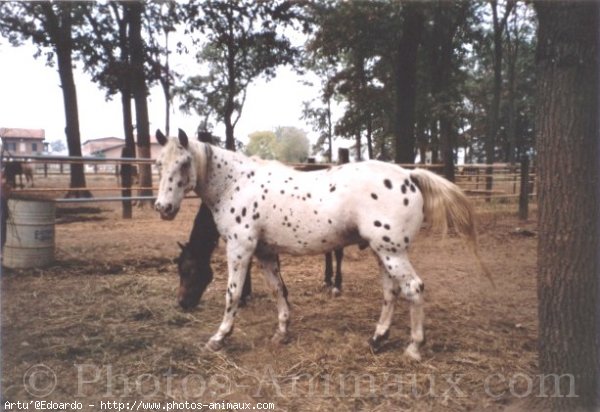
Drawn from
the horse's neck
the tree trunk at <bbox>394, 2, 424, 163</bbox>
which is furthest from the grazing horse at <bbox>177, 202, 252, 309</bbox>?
the tree trunk at <bbox>394, 2, 424, 163</bbox>

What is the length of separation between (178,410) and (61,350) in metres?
1.35

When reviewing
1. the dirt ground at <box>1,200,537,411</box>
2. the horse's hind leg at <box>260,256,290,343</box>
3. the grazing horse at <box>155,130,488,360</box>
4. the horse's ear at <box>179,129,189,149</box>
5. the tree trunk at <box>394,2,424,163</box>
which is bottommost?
the dirt ground at <box>1,200,537,411</box>

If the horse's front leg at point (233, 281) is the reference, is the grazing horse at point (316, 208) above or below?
above

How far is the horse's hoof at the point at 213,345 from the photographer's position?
11.2ft

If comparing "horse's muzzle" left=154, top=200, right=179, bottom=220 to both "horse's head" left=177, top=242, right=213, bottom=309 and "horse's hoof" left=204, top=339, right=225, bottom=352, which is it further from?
"horse's hoof" left=204, top=339, right=225, bottom=352

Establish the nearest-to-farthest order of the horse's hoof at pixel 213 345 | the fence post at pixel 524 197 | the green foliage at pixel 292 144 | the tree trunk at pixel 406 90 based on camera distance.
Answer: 1. the horse's hoof at pixel 213 345
2. the tree trunk at pixel 406 90
3. the fence post at pixel 524 197
4. the green foliage at pixel 292 144

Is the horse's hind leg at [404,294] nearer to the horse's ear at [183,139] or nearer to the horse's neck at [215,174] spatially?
the horse's neck at [215,174]

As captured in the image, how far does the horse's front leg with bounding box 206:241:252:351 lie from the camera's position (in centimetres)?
348

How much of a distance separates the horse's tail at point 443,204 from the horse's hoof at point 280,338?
5.24 feet

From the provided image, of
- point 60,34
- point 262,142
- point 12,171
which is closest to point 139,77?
point 60,34

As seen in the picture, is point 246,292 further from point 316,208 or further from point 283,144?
point 283,144

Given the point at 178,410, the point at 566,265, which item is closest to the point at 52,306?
the point at 178,410

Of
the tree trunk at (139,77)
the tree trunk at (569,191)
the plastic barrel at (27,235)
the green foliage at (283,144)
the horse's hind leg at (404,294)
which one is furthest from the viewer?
the green foliage at (283,144)

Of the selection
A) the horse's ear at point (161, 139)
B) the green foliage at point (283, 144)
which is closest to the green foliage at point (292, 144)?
the green foliage at point (283, 144)
